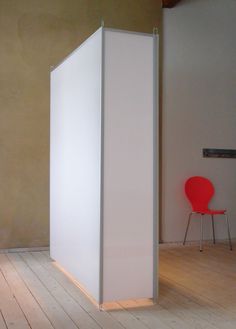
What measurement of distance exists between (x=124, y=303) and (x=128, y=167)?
3.48 feet

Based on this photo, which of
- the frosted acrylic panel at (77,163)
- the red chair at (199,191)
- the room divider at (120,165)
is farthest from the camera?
the red chair at (199,191)

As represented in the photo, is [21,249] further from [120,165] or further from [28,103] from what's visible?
[120,165]

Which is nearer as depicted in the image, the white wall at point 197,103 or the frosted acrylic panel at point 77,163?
the frosted acrylic panel at point 77,163

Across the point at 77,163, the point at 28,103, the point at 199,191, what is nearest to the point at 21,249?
the point at 28,103

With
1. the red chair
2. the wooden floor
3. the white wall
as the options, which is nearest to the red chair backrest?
the red chair

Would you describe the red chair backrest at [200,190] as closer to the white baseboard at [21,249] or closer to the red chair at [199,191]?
the red chair at [199,191]

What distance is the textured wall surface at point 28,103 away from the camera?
5578 millimetres

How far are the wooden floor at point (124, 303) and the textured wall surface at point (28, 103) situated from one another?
1.98ft

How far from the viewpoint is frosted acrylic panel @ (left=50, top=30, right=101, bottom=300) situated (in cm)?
355

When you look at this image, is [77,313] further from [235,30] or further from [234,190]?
[235,30]

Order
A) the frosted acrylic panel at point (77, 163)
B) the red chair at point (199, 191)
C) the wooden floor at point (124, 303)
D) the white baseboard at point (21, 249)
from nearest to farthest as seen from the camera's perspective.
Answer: the wooden floor at point (124, 303)
the frosted acrylic panel at point (77, 163)
the white baseboard at point (21, 249)
the red chair at point (199, 191)

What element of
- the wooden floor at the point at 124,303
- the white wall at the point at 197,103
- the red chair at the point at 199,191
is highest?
the white wall at the point at 197,103

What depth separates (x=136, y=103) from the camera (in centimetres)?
354

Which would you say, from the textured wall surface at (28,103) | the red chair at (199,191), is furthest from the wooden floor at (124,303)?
the red chair at (199,191)
